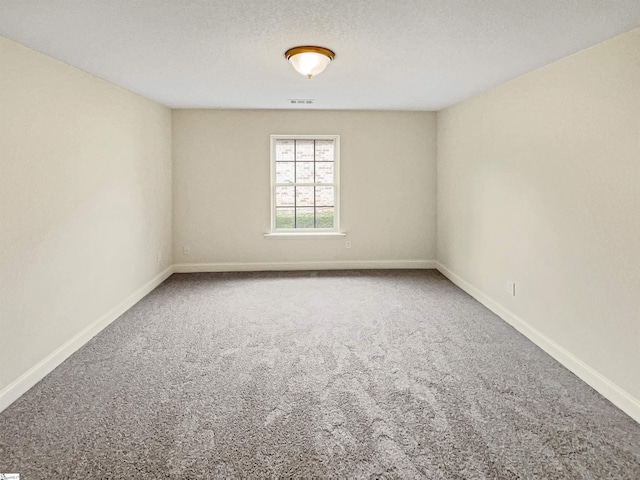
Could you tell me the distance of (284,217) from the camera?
6.14 m

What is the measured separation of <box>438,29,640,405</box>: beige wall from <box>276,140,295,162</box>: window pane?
99.5 inches

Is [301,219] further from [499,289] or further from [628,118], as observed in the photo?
[628,118]

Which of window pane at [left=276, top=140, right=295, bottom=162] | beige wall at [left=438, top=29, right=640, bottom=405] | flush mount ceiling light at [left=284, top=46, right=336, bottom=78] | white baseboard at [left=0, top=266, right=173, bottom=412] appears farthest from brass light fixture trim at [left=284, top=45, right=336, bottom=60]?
window pane at [left=276, top=140, right=295, bottom=162]

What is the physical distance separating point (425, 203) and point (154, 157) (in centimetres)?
372

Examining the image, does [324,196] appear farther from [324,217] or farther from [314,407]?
[314,407]

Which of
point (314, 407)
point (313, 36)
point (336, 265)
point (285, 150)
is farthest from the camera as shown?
point (336, 265)

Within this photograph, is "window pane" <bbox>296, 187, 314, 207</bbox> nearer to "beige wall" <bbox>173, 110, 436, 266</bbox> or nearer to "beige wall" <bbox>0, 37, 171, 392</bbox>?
"beige wall" <bbox>173, 110, 436, 266</bbox>

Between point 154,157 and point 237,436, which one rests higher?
point 154,157

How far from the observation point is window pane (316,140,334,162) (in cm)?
605

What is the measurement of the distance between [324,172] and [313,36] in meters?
3.43

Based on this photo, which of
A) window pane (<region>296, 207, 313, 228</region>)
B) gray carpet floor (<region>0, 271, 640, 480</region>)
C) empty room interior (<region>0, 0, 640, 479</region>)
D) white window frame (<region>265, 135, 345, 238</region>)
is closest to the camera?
gray carpet floor (<region>0, 271, 640, 480</region>)

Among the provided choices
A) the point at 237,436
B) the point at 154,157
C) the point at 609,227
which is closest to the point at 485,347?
the point at 609,227

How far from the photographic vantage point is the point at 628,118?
2416 mm

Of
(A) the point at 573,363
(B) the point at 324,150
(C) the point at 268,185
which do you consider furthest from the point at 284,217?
(A) the point at 573,363
